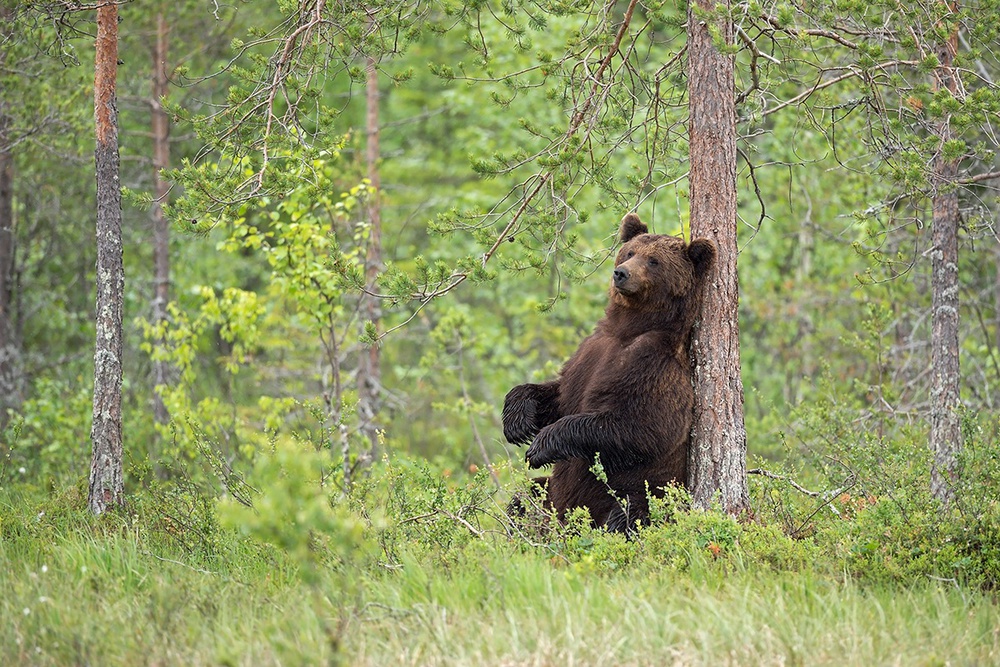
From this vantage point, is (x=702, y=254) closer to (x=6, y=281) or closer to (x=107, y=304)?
(x=107, y=304)

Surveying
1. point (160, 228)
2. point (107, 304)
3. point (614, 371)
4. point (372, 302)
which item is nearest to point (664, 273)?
point (614, 371)

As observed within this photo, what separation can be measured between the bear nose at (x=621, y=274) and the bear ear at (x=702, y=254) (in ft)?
1.33

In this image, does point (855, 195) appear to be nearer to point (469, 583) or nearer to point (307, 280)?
point (307, 280)

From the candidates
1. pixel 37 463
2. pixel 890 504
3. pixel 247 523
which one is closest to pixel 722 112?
pixel 890 504

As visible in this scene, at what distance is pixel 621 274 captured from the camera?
6609 mm

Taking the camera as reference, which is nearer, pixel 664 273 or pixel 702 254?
pixel 702 254

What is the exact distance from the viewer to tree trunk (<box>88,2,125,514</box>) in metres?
7.07

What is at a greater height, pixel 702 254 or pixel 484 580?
pixel 702 254

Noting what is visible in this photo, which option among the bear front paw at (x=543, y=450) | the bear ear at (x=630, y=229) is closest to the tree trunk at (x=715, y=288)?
the bear ear at (x=630, y=229)

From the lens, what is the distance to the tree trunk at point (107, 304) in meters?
7.07

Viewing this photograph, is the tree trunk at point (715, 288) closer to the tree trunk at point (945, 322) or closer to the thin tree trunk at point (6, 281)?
the tree trunk at point (945, 322)

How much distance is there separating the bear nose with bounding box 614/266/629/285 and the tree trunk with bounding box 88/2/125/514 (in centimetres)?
328

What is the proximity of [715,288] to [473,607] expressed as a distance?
2.70 meters

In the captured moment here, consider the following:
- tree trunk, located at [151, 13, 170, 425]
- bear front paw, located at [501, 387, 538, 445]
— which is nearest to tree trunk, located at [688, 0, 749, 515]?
bear front paw, located at [501, 387, 538, 445]
